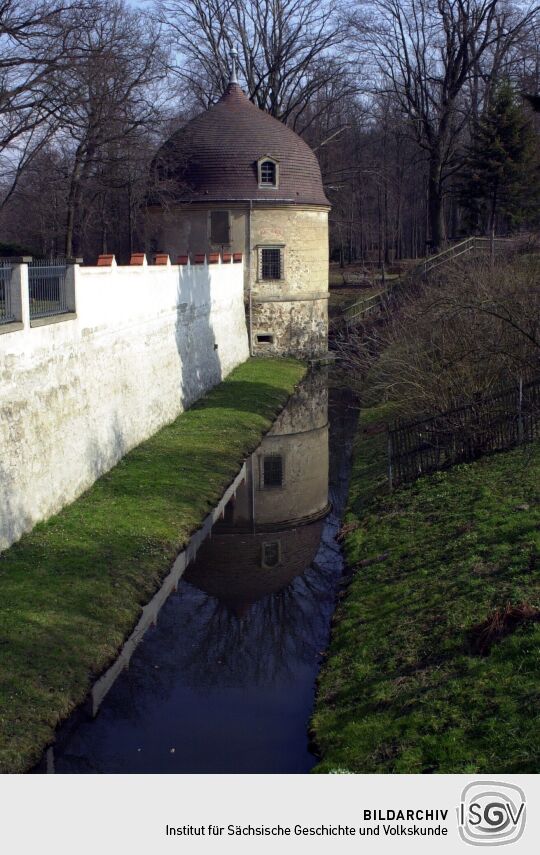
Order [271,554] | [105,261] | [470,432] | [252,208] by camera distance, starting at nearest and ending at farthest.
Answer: [271,554] < [470,432] < [105,261] < [252,208]

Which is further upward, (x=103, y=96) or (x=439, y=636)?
(x=103, y=96)

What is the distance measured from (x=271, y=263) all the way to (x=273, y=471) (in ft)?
59.7

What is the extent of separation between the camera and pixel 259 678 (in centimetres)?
1259

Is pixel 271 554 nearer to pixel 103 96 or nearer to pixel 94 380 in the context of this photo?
pixel 94 380

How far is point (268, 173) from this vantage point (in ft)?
127

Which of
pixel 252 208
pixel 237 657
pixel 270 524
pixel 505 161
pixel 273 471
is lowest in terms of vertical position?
pixel 237 657

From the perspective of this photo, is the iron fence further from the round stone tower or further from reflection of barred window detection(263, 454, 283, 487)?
the round stone tower

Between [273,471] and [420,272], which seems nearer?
[273,471]

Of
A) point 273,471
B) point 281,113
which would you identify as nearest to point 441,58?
point 281,113

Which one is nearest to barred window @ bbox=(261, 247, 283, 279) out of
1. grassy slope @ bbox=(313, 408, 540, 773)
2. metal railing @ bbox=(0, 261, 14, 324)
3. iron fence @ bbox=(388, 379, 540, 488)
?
iron fence @ bbox=(388, 379, 540, 488)

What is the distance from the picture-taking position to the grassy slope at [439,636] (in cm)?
913

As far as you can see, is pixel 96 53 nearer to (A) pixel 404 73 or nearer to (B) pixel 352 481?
(B) pixel 352 481

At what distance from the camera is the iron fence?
18.8 m

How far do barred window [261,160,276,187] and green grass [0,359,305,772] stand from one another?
58.0 feet
